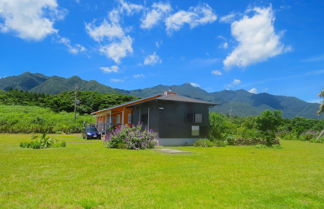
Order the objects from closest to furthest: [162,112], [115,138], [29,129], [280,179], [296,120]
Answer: [280,179] < [115,138] < [162,112] < [29,129] < [296,120]

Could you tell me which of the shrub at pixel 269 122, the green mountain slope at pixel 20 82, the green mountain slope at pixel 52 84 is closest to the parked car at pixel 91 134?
the shrub at pixel 269 122

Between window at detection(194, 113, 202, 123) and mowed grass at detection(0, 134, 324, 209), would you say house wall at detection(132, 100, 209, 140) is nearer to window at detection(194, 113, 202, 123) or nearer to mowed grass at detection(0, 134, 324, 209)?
window at detection(194, 113, 202, 123)

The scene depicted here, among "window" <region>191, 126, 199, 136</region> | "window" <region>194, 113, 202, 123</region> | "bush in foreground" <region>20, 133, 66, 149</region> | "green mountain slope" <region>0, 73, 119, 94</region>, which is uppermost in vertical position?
"green mountain slope" <region>0, 73, 119, 94</region>

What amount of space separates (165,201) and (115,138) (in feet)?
38.7

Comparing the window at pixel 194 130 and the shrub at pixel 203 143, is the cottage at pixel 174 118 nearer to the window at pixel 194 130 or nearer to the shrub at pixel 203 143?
the window at pixel 194 130

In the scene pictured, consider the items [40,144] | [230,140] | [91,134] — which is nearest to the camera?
[40,144]

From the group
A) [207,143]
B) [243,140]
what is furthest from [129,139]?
[243,140]

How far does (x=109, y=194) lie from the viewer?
4.78m

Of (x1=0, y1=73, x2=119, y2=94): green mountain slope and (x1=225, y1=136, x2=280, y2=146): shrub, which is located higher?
(x1=0, y1=73, x2=119, y2=94): green mountain slope

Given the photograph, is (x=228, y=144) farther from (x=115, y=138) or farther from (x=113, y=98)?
(x=113, y=98)

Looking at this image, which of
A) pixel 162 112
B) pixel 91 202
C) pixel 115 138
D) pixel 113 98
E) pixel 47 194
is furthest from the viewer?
pixel 113 98

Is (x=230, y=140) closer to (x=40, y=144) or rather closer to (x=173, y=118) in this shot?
(x=173, y=118)

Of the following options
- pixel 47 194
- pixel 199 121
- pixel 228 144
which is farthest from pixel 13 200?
pixel 228 144

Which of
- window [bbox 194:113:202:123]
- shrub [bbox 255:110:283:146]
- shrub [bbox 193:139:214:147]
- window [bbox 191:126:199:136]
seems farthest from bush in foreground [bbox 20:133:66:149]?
shrub [bbox 255:110:283:146]
